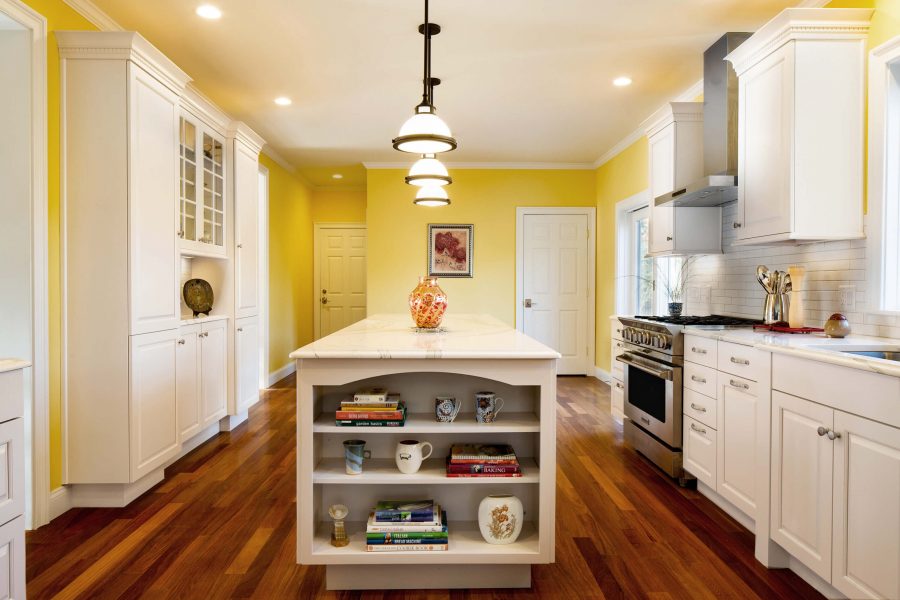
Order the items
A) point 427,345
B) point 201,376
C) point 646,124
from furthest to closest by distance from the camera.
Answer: point 646,124
point 201,376
point 427,345

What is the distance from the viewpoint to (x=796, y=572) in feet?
7.09

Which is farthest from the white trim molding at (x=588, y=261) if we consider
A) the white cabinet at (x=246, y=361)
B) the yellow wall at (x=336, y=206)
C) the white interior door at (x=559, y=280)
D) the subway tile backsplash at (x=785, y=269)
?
the white cabinet at (x=246, y=361)

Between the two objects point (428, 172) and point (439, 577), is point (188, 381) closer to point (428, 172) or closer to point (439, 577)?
point (428, 172)

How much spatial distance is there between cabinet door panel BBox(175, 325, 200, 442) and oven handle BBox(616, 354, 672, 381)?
9.59 ft

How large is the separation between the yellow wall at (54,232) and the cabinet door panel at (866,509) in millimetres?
3345

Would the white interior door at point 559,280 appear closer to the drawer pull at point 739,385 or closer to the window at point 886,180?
the drawer pull at point 739,385

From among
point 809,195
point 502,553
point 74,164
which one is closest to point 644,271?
point 809,195

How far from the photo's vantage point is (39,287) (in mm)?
2543

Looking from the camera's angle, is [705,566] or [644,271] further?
[644,271]

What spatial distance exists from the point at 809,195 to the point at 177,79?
3.45 meters

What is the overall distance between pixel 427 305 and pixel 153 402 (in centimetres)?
165

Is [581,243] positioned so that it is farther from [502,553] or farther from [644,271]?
[502,553]

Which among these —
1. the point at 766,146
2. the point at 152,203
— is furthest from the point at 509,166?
the point at 152,203

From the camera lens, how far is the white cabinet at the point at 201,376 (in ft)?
11.3
